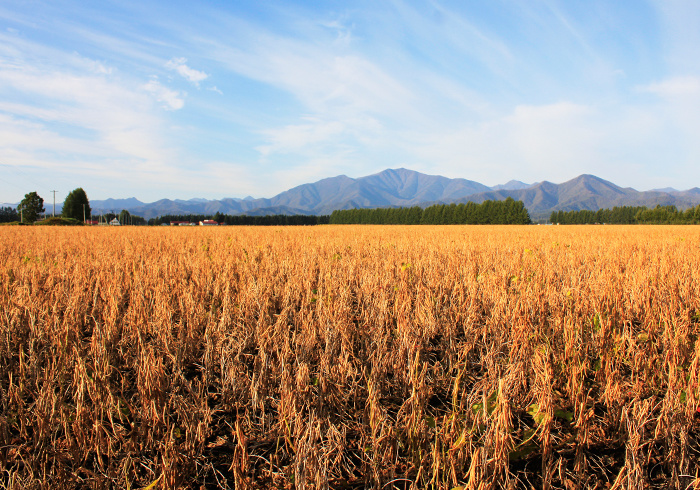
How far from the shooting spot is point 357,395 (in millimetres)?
2057

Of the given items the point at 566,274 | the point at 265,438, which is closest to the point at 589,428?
the point at 265,438

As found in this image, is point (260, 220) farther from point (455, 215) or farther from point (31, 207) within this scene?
point (455, 215)

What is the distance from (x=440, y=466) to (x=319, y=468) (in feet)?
1.70

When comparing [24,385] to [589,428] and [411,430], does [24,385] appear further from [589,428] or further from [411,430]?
[589,428]

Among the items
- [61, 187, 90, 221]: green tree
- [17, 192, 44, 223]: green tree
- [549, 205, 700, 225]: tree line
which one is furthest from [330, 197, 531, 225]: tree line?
[17, 192, 44, 223]: green tree

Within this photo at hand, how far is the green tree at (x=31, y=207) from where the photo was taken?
75.4 meters

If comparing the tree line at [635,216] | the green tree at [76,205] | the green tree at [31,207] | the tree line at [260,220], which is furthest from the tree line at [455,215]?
the green tree at [31,207]

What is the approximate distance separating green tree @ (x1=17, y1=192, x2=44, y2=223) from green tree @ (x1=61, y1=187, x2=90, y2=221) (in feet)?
15.2

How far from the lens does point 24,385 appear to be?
2168 mm

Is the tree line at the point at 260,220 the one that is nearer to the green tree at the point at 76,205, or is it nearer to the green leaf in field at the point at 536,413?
the green tree at the point at 76,205

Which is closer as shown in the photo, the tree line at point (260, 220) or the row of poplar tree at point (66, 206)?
the row of poplar tree at point (66, 206)

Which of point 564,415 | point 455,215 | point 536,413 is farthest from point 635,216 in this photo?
point 536,413

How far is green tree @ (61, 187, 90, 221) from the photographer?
3228 inches

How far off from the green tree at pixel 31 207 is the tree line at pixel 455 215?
237 feet
